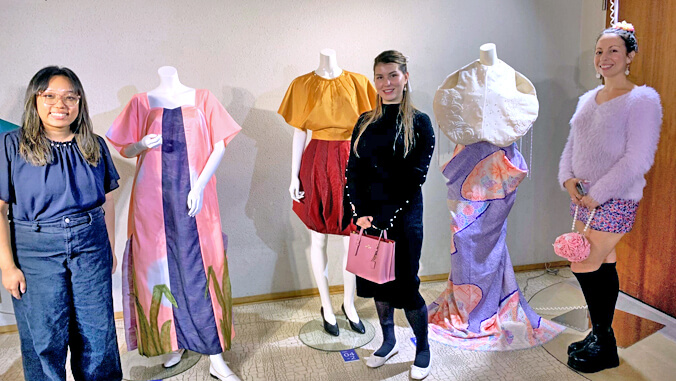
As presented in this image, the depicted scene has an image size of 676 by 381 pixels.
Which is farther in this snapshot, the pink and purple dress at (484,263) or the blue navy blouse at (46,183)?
the pink and purple dress at (484,263)

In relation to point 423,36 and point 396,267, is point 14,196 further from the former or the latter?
point 423,36

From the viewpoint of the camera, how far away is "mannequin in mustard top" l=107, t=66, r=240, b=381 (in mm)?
2262

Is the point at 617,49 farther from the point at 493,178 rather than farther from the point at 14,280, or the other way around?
the point at 14,280

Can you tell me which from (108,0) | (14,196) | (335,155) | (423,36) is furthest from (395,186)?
(108,0)

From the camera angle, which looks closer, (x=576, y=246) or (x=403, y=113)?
(x=403, y=113)

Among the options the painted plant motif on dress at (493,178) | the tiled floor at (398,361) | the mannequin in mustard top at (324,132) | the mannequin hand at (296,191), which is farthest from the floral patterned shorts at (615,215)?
the mannequin hand at (296,191)

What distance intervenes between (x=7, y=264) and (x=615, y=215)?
238 centimetres

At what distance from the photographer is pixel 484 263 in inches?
110

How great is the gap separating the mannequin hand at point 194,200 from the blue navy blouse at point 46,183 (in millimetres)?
458

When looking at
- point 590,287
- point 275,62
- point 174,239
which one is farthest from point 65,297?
point 590,287

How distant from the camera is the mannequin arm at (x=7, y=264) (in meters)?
1.76

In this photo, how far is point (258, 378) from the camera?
247 centimetres

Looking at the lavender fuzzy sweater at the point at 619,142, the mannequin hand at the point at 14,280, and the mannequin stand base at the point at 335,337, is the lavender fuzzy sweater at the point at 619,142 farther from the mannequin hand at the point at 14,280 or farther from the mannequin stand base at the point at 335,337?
the mannequin hand at the point at 14,280

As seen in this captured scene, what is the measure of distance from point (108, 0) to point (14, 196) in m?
1.53
